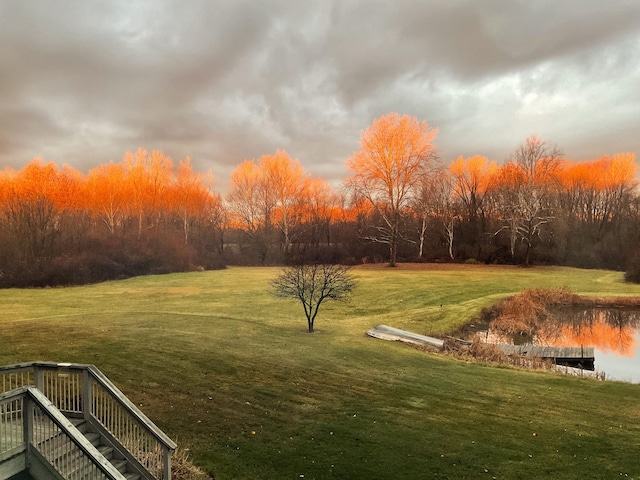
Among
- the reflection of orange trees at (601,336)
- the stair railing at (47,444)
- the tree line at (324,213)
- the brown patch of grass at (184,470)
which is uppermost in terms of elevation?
the tree line at (324,213)

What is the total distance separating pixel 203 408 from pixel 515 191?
5658 centimetres

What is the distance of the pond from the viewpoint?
2242 cm

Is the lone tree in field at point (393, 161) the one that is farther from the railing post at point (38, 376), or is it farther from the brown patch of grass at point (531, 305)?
the railing post at point (38, 376)

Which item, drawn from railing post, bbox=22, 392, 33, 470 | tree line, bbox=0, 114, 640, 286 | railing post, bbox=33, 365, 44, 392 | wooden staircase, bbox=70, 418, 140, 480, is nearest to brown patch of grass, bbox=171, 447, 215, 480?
wooden staircase, bbox=70, 418, 140, 480

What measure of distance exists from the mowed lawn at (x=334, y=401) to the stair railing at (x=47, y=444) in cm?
256

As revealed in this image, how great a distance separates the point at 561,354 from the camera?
22.1m

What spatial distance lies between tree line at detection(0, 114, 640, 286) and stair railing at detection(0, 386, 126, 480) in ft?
126

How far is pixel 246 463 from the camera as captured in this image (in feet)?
28.9

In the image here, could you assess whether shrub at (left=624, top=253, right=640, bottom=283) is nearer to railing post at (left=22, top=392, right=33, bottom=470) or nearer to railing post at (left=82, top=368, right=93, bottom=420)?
railing post at (left=82, top=368, right=93, bottom=420)

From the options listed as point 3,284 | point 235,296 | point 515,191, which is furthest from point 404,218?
point 3,284

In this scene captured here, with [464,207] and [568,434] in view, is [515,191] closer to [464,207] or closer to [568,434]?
[464,207]

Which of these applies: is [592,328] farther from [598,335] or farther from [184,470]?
[184,470]

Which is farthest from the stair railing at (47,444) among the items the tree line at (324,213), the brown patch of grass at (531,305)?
the tree line at (324,213)

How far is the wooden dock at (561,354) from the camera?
851 inches
